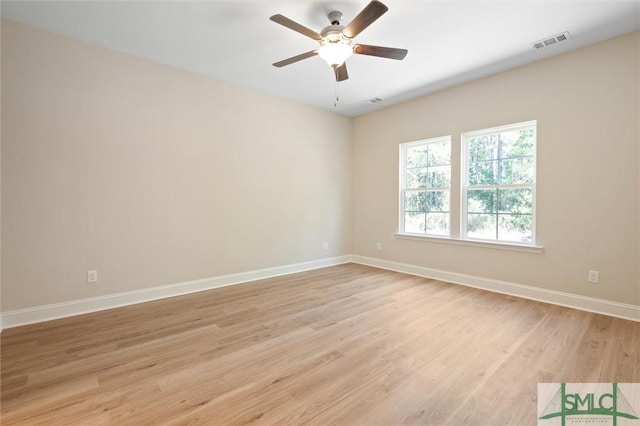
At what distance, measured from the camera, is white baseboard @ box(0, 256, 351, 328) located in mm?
2725

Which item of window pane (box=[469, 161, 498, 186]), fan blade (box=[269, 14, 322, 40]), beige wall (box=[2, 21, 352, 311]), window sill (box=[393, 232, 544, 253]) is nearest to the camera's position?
fan blade (box=[269, 14, 322, 40])

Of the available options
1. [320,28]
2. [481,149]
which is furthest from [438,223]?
[320,28]

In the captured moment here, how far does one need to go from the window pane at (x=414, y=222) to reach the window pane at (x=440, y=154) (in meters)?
0.86

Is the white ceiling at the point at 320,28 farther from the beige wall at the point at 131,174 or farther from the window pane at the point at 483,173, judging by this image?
the window pane at the point at 483,173

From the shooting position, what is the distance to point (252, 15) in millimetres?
2588

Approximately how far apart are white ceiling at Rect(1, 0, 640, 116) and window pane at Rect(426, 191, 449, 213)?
1662 millimetres

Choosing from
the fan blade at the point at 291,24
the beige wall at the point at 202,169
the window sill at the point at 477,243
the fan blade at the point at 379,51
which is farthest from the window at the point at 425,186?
the fan blade at the point at 291,24

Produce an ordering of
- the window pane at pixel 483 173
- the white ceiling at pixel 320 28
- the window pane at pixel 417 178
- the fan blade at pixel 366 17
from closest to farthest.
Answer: the fan blade at pixel 366 17 → the white ceiling at pixel 320 28 → the window pane at pixel 483 173 → the window pane at pixel 417 178

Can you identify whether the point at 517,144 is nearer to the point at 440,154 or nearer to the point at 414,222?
the point at 440,154

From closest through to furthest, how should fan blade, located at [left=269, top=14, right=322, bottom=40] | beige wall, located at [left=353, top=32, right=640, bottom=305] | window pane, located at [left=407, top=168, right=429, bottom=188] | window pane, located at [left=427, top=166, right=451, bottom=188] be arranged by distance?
1. fan blade, located at [left=269, top=14, right=322, bottom=40]
2. beige wall, located at [left=353, top=32, right=640, bottom=305]
3. window pane, located at [left=427, top=166, right=451, bottom=188]
4. window pane, located at [left=407, top=168, right=429, bottom=188]

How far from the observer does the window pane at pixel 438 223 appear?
14.4 feet

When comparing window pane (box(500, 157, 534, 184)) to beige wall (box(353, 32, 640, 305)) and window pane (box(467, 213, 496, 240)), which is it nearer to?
beige wall (box(353, 32, 640, 305))

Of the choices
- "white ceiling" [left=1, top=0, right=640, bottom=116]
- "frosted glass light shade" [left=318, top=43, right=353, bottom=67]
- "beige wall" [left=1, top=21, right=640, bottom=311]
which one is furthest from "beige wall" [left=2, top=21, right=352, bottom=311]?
"frosted glass light shade" [left=318, top=43, right=353, bottom=67]

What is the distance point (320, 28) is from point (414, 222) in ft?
10.6
